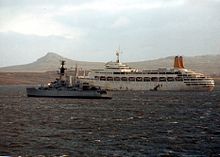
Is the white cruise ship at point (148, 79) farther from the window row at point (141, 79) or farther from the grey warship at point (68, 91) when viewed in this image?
the grey warship at point (68, 91)

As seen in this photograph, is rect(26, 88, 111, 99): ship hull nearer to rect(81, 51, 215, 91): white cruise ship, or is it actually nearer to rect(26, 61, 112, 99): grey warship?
rect(26, 61, 112, 99): grey warship

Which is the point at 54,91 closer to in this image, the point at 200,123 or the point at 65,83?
the point at 65,83

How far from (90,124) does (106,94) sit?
174 feet

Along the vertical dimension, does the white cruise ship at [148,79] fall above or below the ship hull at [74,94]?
above

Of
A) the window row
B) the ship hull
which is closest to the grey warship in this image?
the ship hull

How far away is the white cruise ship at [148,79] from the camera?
140m

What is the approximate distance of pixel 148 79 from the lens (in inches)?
5561

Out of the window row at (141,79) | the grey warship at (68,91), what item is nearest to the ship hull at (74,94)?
the grey warship at (68,91)

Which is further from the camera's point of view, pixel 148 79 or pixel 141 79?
pixel 141 79

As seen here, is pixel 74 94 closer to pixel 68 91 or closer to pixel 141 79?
pixel 68 91

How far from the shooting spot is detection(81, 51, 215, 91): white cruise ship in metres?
140

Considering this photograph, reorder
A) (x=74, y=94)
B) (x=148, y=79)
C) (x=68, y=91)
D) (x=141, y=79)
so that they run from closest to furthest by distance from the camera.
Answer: (x=74, y=94), (x=68, y=91), (x=148, y=79), (x=141, y=79)

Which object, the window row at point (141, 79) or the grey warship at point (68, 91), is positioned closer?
the grey warship at point (68, 91)

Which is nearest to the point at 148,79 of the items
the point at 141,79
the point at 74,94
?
the point at 141,79
